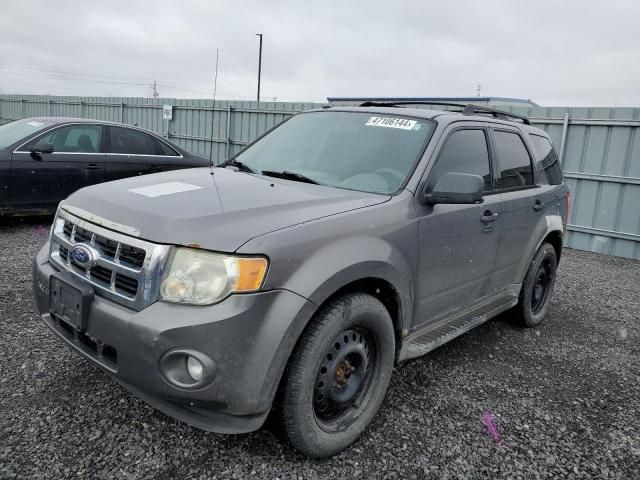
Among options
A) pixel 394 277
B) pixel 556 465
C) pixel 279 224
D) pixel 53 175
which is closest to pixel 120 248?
pixel 279 224

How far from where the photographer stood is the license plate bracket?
2221mm

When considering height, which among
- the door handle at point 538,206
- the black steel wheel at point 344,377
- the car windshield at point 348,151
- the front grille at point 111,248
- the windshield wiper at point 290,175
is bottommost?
the black steel wheel at point 344,377

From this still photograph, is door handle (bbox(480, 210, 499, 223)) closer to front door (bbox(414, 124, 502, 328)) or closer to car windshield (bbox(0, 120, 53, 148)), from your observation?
front door (bbox(414, 124, 502, 328))

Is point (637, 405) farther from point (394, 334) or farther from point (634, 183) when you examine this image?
point (634, 183)

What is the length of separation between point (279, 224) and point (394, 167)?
105cm

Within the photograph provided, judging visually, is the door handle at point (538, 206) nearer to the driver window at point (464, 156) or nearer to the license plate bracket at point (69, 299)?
the driver window at point (464, 156)

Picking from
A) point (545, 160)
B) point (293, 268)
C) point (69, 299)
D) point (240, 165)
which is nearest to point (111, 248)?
point (69, 299)

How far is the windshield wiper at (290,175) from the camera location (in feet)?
9.81

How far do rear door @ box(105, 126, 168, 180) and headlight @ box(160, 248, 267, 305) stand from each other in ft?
18.8

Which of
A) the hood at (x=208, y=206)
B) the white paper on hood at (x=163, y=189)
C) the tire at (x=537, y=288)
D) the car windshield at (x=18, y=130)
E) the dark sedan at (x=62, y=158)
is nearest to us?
the hood at (x=208, y=206)

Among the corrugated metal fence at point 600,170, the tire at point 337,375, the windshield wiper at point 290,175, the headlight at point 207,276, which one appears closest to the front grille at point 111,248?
the headlight at point 207,276

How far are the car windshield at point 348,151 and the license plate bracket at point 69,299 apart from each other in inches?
52.1

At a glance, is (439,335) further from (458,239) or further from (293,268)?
(293,268)

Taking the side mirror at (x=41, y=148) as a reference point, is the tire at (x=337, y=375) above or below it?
below
